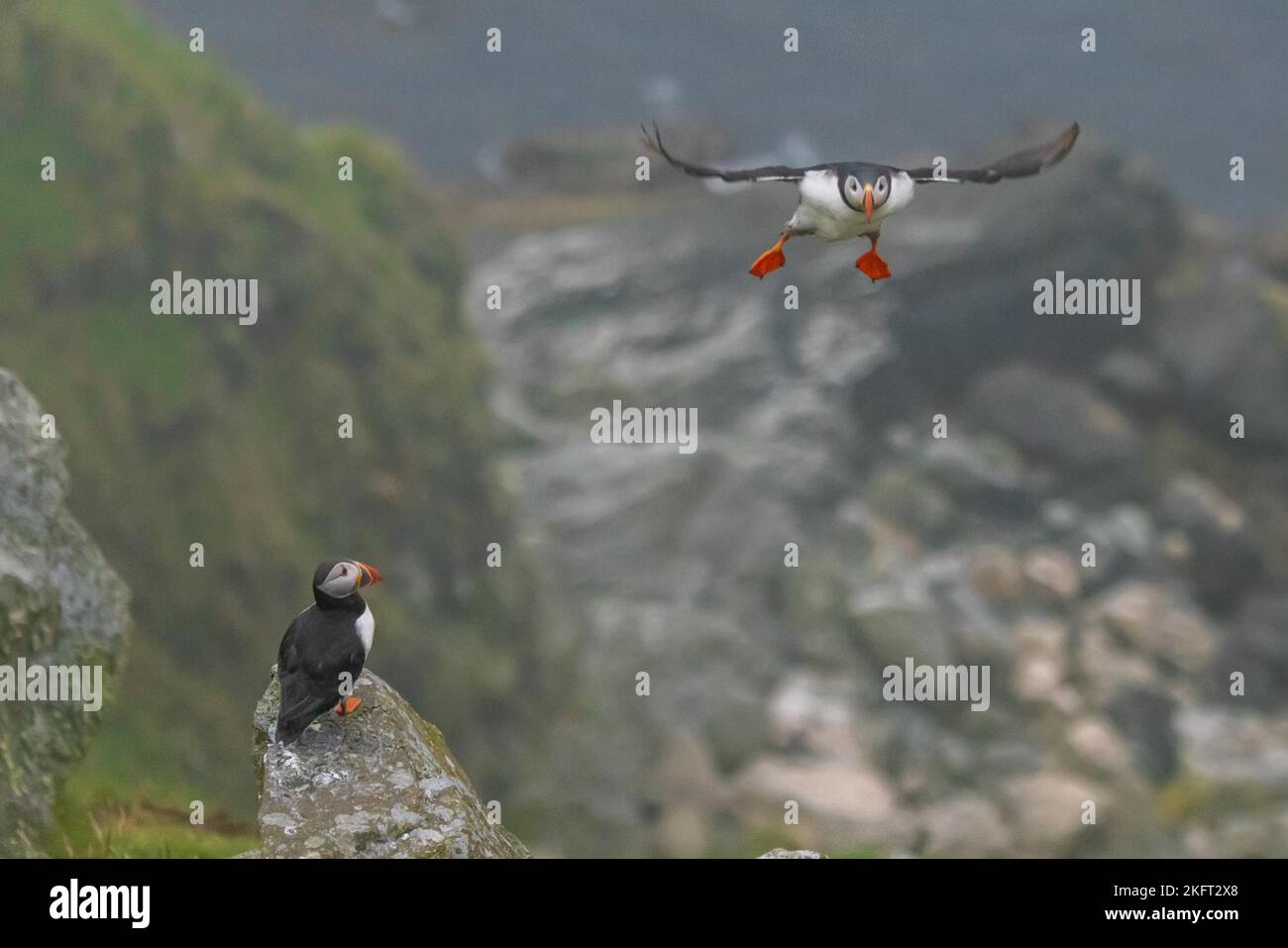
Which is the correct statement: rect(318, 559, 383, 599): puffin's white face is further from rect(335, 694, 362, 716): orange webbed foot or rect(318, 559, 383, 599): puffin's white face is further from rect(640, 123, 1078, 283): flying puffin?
rect(640, 123, 1078, 283): flying puffin

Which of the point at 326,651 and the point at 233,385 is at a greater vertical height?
the point at 233,385

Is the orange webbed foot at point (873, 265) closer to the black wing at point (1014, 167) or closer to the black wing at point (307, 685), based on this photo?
the black wing at point (1014, 167)

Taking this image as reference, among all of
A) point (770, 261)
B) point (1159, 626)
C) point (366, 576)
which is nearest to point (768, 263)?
point (770, 261)

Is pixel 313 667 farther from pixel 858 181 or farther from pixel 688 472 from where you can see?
pixel 688 472

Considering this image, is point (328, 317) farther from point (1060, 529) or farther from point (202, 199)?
point (1060, 529)

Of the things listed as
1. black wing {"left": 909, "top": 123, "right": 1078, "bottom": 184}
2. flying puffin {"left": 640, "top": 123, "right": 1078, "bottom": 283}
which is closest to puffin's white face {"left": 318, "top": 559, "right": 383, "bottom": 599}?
flying puffin {"left": 640, "top": 123, "right": 1078, "bottom": 283}

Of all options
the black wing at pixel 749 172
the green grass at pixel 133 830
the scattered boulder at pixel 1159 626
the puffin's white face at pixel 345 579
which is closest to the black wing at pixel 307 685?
the puffin's white face at pixel 345 579
